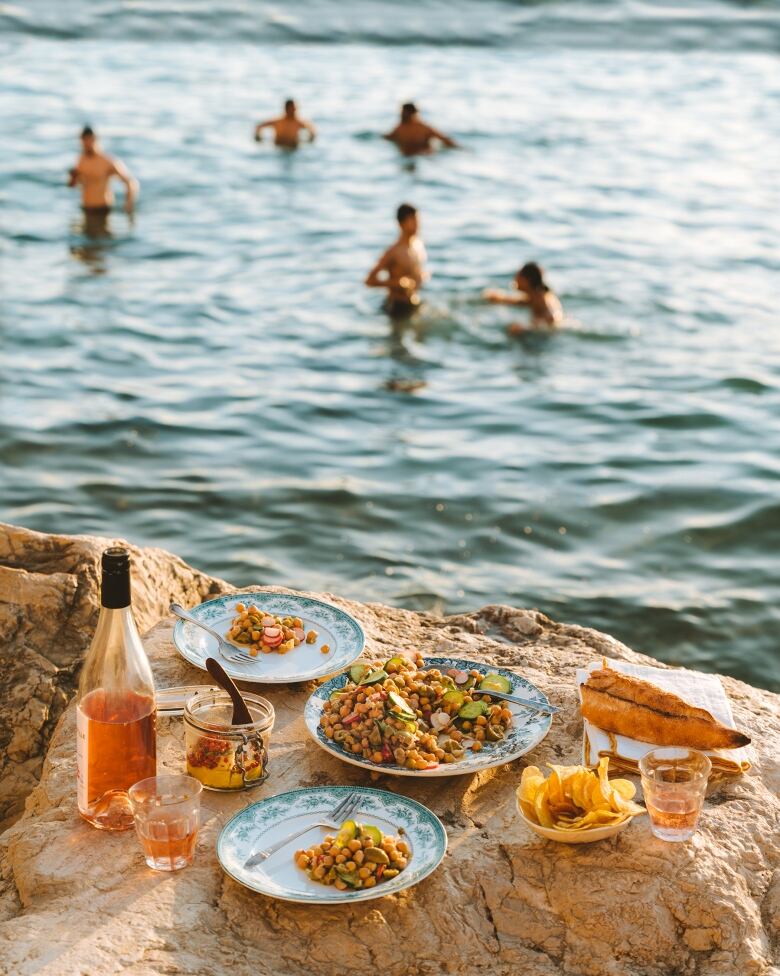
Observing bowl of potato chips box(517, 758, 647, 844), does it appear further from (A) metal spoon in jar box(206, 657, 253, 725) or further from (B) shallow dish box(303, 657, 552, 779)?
(A) metal spoon in jar box(206, 657, 253, 725)

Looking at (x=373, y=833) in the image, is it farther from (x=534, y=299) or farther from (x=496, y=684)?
(x=534, y=299)

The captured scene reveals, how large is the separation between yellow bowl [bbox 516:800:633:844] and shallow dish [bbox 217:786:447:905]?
0.77ft

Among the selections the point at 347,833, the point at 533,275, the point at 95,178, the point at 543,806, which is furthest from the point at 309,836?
the point at 95,178

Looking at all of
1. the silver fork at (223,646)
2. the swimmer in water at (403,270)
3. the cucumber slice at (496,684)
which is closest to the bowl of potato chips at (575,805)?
the cucumber slice at (496,684)

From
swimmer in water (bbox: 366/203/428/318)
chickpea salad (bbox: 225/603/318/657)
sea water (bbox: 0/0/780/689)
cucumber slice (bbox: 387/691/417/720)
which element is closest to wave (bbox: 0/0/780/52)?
sea water (bbox: 0/0/780/689)

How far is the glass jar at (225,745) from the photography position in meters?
3.24

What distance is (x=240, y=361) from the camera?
13.0 m

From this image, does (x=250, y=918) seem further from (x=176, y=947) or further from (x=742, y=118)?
(x=742, y=118)

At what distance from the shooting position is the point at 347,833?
2.93 m

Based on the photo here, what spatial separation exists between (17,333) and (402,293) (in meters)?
4.28

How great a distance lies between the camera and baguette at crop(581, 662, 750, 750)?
3.37 m

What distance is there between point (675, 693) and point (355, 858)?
1073 millimetres

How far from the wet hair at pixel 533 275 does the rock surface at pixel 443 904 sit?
426 inches

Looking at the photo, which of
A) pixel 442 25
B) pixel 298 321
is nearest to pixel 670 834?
pixel 298 321
